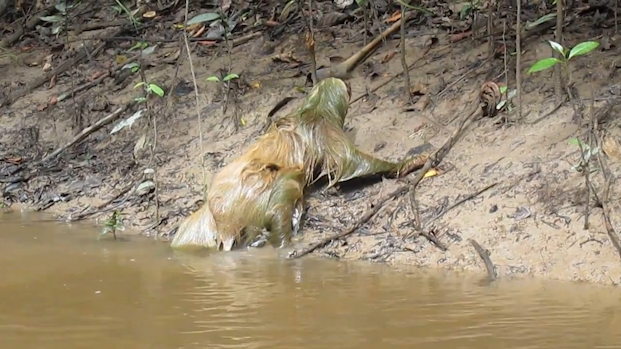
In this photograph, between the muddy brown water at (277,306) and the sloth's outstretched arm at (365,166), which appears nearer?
the muddy brown water at (277,306)

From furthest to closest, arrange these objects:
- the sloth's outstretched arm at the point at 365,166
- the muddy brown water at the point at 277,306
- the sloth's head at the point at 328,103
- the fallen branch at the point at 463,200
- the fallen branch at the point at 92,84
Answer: the fallen branch at the point at 92,84 < the sloth's head at the point at 328,103 < the sloth's outstretched arm at the point at 365,166 < the fallen branch at the point at 463,200 < the muddy brown water at the point at 277,306

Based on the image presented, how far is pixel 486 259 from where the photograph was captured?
13.6 feet

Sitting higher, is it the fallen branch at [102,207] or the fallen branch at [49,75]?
the fallen branch at [49,75]

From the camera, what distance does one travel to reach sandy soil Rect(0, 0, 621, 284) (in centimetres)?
433

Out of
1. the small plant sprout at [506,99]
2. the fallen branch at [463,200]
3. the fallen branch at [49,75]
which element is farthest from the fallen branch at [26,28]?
the fallen branch at [463,200]

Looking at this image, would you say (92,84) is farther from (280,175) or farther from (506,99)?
(506,99)

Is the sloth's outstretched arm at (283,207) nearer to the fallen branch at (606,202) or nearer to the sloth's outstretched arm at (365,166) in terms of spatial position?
the sloth's outstretched arm at (365,166)

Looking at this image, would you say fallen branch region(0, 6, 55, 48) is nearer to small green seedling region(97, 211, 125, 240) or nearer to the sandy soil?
the sandy soil

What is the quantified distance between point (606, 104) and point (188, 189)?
10.0 ft

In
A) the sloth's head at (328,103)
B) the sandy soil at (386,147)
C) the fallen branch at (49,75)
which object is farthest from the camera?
the fallen branch at (49,75)

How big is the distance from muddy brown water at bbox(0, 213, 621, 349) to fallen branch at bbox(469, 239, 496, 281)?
0.34 ft

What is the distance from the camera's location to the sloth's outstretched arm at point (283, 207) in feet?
16.2

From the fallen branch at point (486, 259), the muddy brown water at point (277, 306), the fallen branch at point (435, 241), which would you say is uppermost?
the fallen branch at point (435, 241)

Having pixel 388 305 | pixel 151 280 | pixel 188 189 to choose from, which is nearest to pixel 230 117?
pixel 188 189
